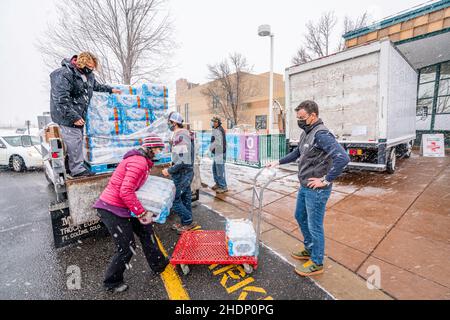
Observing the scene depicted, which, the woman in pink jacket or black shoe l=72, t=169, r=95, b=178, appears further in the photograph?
black shoe l=72, t=169, r=95, b=178

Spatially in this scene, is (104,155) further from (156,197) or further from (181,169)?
(156,197)

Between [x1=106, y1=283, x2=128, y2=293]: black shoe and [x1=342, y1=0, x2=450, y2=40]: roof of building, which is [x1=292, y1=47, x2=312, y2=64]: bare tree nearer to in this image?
[x1=342, y1=0, x2=450, y2=40]: roof of building

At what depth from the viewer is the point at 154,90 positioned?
4293 millimetres

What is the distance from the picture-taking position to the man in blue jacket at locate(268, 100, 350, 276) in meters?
2.53

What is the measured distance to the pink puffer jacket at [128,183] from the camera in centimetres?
235

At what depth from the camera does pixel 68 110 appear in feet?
Answer: 11.4

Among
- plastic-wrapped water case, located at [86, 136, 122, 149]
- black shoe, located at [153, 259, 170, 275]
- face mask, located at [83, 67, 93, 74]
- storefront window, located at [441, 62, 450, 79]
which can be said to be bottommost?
black shoe, located at [153, 259, 170, 275]

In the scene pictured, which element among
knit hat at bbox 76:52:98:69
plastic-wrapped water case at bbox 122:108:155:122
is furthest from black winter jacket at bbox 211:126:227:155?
knit hat at bbox 76:52:98:69

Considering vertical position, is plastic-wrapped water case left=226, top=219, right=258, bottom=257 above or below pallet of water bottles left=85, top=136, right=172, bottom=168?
below

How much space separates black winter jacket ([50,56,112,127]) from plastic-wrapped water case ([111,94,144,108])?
377 millimetres

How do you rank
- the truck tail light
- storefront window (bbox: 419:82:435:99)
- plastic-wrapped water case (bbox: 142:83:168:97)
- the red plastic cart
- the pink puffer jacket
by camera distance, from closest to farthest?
the pink puffer jacket, the red plastic cart, plastic-wrapped water case (bbox: 142:83:168:97), the truck tail light, storefront window (bbox: 419:82:435:99)

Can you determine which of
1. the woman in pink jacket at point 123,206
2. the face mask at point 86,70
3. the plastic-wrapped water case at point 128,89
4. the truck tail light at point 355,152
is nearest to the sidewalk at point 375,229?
the truck tail light at point 355,152

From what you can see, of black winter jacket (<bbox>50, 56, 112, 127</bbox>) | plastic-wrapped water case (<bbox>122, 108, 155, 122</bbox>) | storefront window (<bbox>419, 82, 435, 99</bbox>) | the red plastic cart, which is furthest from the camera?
storefront window (<bbox>419, 82, 435, 99</bbox>)

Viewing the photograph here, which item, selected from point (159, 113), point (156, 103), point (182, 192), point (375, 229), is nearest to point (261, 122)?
point (159, 113)
